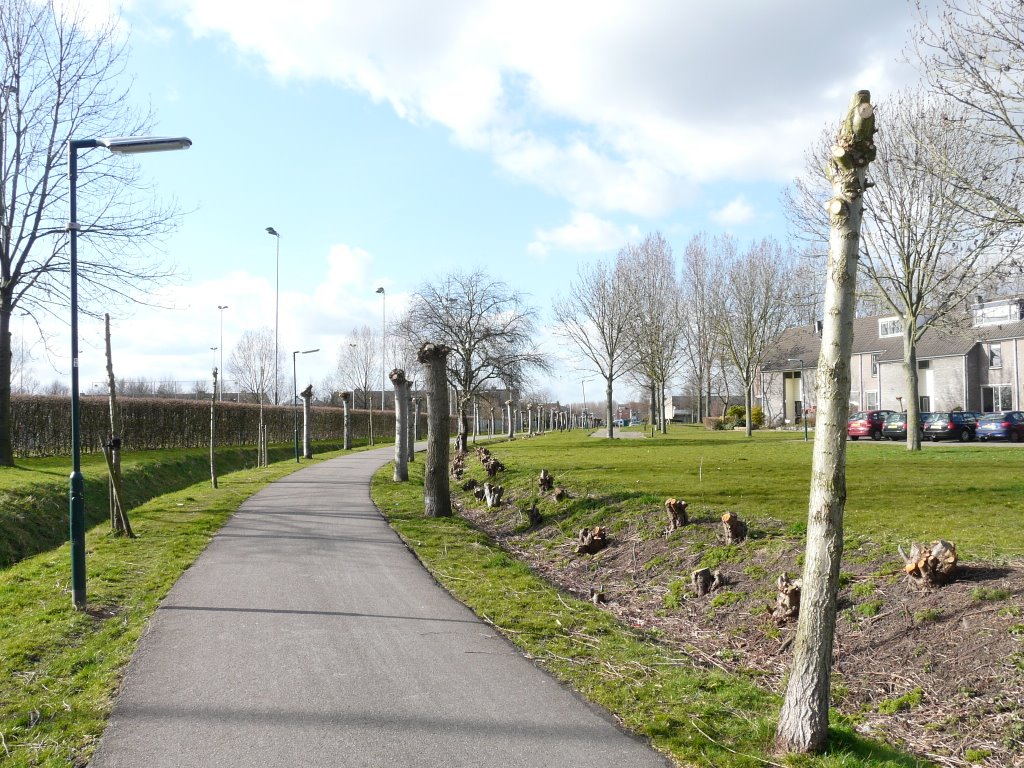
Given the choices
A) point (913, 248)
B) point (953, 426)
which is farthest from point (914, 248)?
point (953, 426)

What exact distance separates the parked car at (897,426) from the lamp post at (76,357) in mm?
36275

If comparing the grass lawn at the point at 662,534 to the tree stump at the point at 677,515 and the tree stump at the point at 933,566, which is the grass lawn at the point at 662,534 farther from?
the tree stump at the point at 933,566

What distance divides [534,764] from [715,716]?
1.42 meters

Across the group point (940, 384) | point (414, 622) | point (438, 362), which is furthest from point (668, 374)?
point (414, 622)

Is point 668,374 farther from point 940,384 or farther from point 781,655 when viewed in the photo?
point 781,655

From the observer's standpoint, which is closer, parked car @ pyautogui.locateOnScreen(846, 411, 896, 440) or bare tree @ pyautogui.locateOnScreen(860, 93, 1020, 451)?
bare tree @ pyautogui.locateOnScreen(860, 93, 1020, 451)

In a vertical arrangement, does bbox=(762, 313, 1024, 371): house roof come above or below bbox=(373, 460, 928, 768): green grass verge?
above

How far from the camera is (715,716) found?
4930 millimetres

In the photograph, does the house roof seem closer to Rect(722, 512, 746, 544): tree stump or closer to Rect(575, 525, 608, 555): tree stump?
Rect(575, 525, 608, 555): tree stump

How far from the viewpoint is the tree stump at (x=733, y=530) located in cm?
859

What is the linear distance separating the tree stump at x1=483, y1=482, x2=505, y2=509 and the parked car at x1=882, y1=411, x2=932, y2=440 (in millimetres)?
27307

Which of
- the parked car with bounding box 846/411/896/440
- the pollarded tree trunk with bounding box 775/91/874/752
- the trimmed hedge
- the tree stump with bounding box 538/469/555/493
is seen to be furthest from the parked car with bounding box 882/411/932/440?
the pollarded tree trunk with bounding box 775/91/874/752

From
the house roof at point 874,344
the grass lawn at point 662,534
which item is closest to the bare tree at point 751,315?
the house roof at point 874,344

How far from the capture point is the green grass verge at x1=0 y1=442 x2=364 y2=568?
13989 mm
